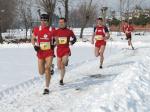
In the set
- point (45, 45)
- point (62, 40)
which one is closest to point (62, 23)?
point (62, 40)

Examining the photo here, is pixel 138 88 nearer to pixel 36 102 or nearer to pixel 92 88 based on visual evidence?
pixel 92 88

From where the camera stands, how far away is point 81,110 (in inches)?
313

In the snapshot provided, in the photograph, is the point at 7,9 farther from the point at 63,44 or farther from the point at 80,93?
the point at 80,93

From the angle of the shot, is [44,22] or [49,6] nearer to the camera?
[44,22]

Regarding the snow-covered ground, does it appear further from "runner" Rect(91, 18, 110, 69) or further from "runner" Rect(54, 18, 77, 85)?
"runner" Rect(91, 18, 110, 69)

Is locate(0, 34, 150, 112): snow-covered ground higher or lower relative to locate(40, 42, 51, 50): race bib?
lower

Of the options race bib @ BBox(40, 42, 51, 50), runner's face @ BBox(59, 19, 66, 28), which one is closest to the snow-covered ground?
race bib @ BBox(40, 42, 51, 50)

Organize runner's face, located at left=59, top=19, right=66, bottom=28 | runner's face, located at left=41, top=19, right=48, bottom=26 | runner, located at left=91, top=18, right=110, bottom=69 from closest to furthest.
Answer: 1. runner's face, located at left=41, top=19, right=48, bottom=26
2. runner's face, located at left=59, top=19, right=66, bottom=28
3. runner, located at left=91, top=18, right=110, bottom=69

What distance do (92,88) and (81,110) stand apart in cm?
291

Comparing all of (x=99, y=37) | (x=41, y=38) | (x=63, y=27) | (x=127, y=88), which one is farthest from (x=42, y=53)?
(x=99, y=37)

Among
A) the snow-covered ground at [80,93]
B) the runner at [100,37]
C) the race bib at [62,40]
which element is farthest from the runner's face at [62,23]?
the runner at [100,37]

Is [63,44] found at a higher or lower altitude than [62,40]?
lower

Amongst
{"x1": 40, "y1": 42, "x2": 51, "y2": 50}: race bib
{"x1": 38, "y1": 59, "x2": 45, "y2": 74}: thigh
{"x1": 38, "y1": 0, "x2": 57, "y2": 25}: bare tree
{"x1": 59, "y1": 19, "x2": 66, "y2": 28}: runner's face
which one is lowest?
{"x1": 38, "y1": 59, "x2": 45, "y2": 74}: thigh

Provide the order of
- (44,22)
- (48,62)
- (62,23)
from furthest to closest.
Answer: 1. (62,23)
2. (48,62)
3. (44,22)
